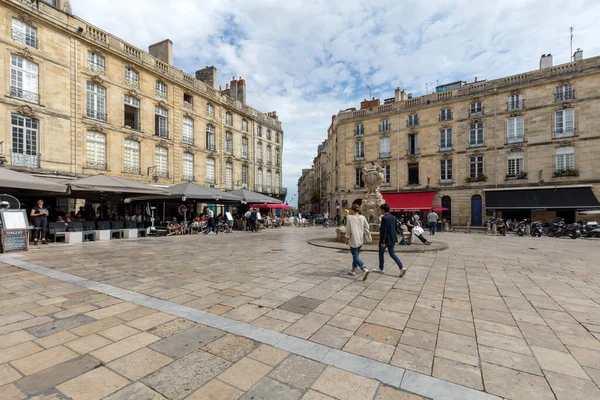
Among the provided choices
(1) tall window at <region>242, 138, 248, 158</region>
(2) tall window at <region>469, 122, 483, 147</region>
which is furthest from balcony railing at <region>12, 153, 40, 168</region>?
(2) tall window at <region>469, 122, 483, 147</region>

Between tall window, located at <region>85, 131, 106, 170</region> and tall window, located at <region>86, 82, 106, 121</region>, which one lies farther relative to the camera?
tall window, located at <region>86, 82, 106, 121</region>

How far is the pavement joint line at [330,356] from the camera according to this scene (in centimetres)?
228

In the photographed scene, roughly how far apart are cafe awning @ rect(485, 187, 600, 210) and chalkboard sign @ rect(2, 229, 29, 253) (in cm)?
2786

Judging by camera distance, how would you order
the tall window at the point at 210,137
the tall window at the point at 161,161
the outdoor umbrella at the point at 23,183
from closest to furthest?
the outdoor umbrella at the point at 23,183, the tall window at the point at 161,161, the tall window at the point at 210,137

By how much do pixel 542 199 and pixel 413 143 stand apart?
1108cm

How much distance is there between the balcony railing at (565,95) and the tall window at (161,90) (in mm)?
30182

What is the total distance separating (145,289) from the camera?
4.91 meters

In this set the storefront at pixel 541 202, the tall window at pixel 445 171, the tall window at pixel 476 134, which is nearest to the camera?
the storefront at pixel 541 202

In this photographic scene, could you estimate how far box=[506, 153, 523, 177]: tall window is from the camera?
2336 centimetres

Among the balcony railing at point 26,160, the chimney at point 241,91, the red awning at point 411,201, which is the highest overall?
the chimney at point 241,91

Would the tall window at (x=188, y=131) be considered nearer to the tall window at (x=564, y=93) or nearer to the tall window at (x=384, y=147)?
the tall window at (x=384, y=147)

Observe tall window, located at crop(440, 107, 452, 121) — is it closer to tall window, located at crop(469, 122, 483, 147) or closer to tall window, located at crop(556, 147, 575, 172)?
tall window, located at crop(469, 122, 483, 147)

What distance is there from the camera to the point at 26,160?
14.6 metres

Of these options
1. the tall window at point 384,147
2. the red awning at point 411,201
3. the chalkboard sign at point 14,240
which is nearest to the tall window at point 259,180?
the tall window at point 384,147
